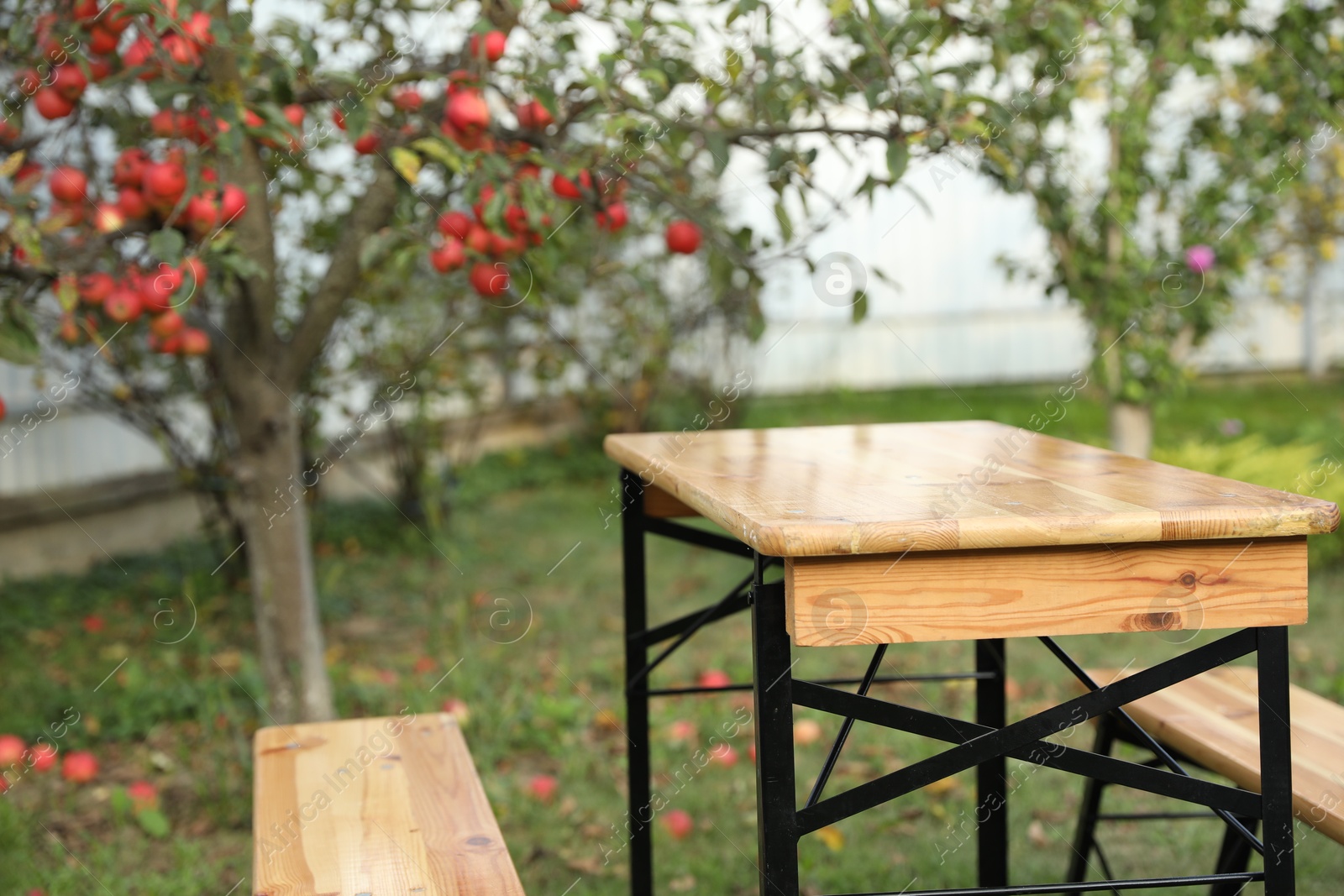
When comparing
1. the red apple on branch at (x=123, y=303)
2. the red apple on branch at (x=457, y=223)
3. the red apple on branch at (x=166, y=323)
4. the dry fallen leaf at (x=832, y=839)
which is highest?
the red apple on branch at (x=457, y=223)

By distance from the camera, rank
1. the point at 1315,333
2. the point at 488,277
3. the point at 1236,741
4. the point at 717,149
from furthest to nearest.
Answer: the point at 1315,333, the point at 488,277, the point at 717,149, the point at 1236,741

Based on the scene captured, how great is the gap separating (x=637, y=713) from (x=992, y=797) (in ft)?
1.93

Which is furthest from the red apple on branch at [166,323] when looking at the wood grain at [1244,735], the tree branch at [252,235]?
the wood grain at [1244,735]

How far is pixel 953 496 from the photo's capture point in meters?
1.26

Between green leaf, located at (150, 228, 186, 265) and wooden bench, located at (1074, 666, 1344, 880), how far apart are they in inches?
58.3

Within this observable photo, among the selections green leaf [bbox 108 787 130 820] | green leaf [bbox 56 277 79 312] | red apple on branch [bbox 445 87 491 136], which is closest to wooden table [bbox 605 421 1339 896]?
red apple on branch [bbox 445 87 491 136]

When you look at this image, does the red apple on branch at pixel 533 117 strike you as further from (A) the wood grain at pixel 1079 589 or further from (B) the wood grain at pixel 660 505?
(A) the wood grain at pixel 1079 589

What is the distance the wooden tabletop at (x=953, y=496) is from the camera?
1095 mm

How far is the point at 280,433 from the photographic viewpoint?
2627 mm

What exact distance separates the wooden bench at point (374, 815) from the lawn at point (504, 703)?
64 cm

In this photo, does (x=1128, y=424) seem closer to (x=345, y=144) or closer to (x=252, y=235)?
(x=345, y=144)

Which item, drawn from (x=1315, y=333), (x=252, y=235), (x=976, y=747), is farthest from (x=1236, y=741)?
(x=1315, y=333)

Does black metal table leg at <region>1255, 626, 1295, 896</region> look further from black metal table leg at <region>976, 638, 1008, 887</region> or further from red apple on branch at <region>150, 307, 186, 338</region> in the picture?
red apple on branch at <region>150, 307, 186, 338</region>

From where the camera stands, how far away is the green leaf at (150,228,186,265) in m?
1.89
